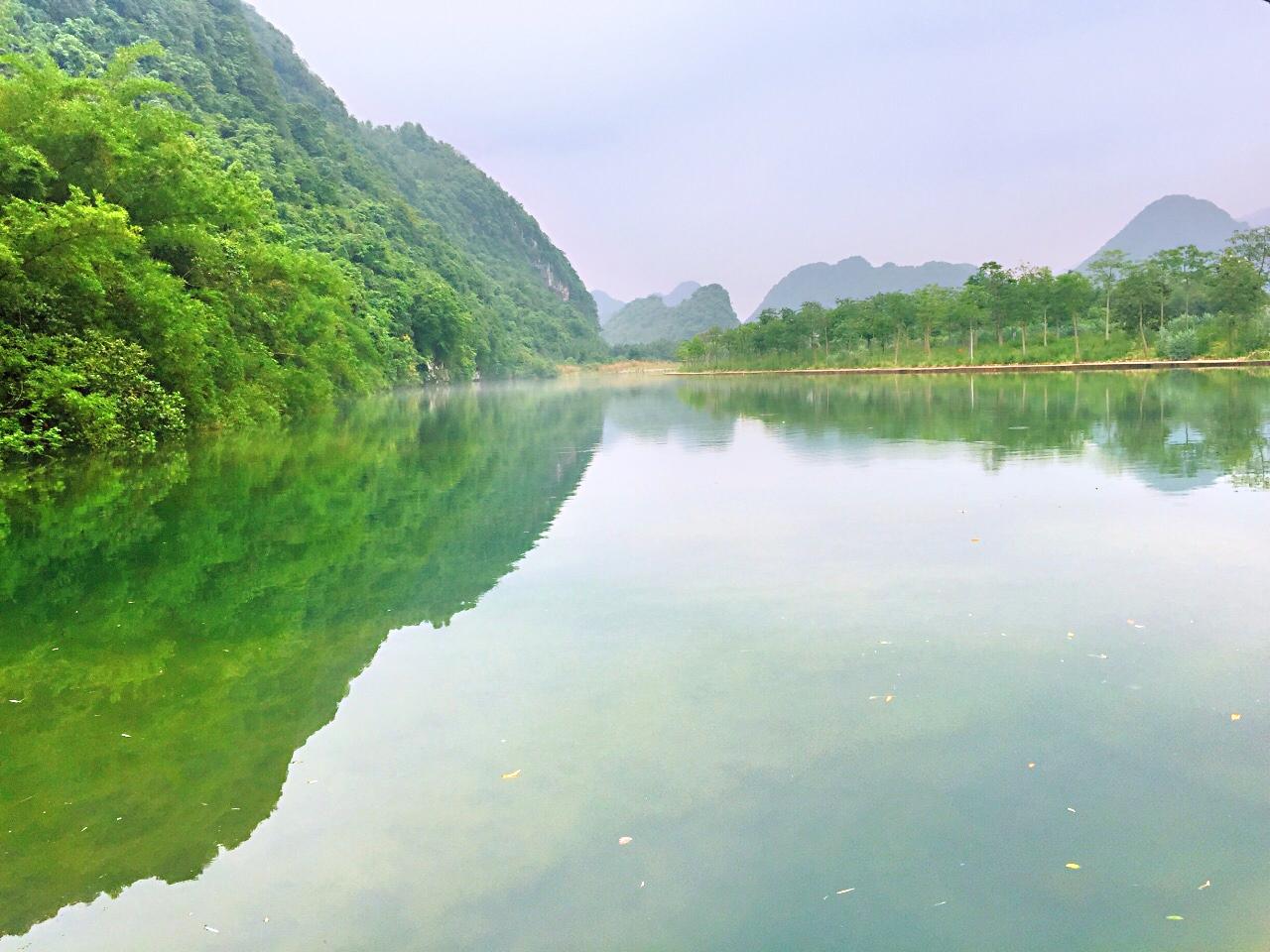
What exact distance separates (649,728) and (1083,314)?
75.0 metres

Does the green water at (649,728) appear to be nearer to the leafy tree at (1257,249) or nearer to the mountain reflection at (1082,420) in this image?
the mountain reflection at (1082,420)

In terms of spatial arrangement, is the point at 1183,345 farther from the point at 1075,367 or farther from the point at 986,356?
the point at 986,356

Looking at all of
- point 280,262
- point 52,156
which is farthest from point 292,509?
point 280,262

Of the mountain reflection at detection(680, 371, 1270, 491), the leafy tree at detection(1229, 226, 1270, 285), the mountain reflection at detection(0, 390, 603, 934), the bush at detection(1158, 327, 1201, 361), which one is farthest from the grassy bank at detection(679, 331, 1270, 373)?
the mountain reflection at detection(0, 390, 603, 934)

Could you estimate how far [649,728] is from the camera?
4.80m

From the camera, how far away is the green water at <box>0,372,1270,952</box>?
3.21 meters

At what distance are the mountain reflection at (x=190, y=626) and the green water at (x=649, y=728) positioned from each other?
0.04 m

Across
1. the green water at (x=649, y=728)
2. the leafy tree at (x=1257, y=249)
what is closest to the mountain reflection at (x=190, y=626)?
the green water at (x=649, y=728)

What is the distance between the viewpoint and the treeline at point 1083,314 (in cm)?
5362

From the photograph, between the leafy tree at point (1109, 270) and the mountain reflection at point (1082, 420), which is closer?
the mountain reflection at point (1082, 420)

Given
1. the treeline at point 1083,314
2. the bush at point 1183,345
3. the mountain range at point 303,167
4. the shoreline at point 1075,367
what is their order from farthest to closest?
1. the mountain range at point 303,167
2. the bush at point 1183,345
3. the treeline at point 1083,314
4. the shoreline at point 1075,367

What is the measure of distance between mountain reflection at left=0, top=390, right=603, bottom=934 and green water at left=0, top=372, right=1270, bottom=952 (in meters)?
0.04

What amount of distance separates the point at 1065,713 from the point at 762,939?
107 inches

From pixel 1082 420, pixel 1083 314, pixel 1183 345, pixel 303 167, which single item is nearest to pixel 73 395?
pixel 1082 420
